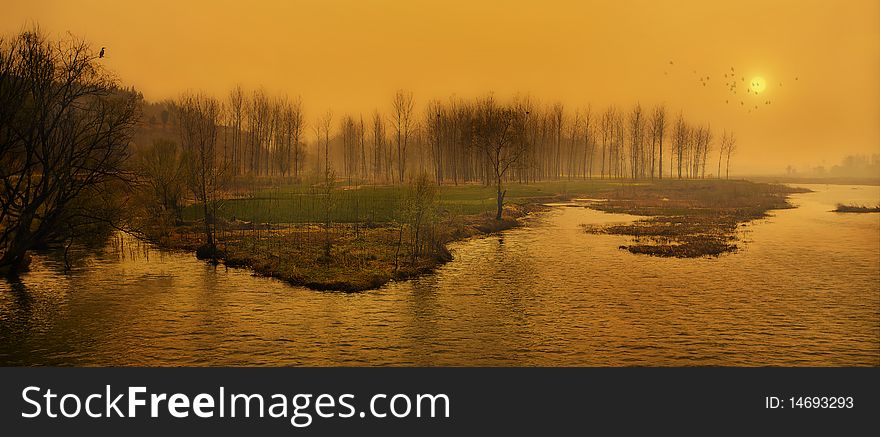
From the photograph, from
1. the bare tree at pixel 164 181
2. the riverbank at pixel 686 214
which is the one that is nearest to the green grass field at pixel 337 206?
the bare tree at pixel 164 181

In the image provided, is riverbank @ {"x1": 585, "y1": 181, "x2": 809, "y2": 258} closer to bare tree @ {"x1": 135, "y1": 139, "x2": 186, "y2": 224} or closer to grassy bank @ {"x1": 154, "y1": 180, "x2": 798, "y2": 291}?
grassy bank @ {"x1": 154, "y1": 180, "x2": 798, "y2": 291}

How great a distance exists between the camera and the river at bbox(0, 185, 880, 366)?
79.5 feet

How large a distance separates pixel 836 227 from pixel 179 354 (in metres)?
75.1

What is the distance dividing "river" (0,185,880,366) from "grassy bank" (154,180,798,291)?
8.15ft

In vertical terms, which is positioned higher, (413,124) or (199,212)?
(413,124)

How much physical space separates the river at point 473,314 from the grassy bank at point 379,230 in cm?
249

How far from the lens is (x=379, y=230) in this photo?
2312 inches

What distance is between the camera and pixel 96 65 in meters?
35.0

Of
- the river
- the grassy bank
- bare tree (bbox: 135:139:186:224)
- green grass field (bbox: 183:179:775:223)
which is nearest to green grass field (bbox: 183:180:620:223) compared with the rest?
green grass field (bbox: 183:179:775:223)

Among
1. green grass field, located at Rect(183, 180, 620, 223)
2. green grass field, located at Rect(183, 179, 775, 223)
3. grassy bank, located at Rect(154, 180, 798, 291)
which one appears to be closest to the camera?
grassy bank, located at Rect(154, 180, 798, 291)
